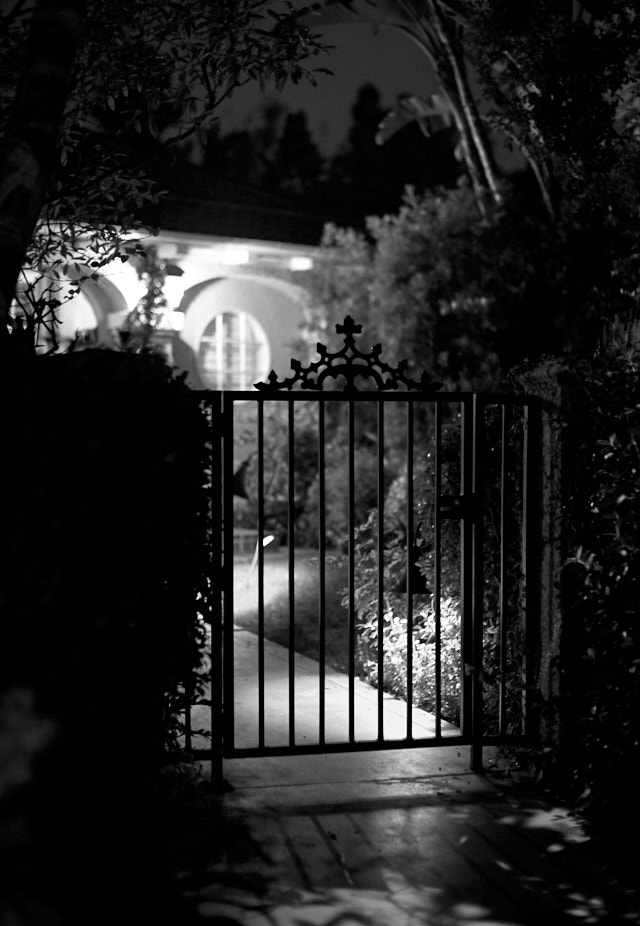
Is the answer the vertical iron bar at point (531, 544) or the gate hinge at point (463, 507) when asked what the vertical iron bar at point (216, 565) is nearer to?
the gate hinge at point (463, 507)

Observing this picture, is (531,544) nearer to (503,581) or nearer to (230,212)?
(503,581)

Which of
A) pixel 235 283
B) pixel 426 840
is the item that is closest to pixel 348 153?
pixel 235 283

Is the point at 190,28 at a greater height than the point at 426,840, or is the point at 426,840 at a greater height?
the point at 190,28

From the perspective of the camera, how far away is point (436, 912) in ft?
12.2

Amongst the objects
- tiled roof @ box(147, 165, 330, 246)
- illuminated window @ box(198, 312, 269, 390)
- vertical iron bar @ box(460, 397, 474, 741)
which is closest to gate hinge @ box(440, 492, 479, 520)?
vertical iron bar @ box(460, 397, 474, 741)

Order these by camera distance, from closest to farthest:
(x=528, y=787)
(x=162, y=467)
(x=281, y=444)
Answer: (x=162, y=467), (x=528, y=787), (x=281, y=444)

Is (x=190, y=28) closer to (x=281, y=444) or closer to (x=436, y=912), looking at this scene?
(x=436, y=912)

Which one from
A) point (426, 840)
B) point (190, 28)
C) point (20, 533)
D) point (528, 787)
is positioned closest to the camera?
point (20, 533)

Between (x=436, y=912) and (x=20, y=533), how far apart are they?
203 centimetres

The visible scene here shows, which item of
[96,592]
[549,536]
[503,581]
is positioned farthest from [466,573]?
[96,592]

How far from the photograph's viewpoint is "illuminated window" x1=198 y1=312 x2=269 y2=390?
15477mm

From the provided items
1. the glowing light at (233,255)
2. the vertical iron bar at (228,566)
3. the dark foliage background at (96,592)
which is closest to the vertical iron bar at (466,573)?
the vertical iron bar at (228,566)

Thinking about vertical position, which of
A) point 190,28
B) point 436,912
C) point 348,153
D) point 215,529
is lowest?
point 436,912

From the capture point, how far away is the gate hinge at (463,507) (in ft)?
17.3
